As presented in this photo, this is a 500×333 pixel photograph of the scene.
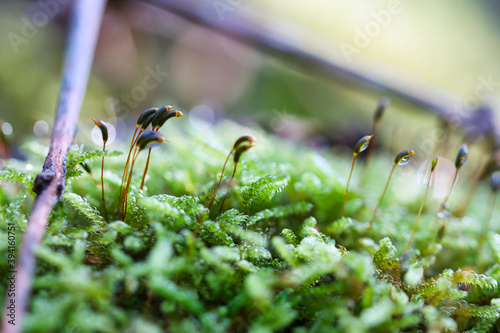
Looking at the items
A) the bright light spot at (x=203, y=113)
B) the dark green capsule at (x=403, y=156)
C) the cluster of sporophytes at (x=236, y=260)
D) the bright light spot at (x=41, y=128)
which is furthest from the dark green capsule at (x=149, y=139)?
the bright light spot at (x=203, y=113)

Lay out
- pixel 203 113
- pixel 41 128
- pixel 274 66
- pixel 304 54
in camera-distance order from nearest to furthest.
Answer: pixel 41 128
pixel 304 54
pixel 203 113
pixel 274 66

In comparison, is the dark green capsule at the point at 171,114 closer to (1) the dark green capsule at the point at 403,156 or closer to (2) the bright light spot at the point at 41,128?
(1) the dark green capsule at the point at 403,156

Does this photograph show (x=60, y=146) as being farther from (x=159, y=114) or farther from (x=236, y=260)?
(x=236, y=260)

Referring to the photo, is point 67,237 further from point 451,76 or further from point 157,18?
point 451,76

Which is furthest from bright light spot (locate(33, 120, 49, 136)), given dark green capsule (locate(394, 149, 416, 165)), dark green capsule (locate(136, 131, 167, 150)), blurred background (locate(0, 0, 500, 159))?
dark green capsule (locate(394, 149, 416, 165))

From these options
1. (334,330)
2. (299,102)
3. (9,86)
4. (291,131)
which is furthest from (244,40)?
(334,330)

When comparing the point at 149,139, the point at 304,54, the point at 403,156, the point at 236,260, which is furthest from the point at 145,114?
the point at 304,54
